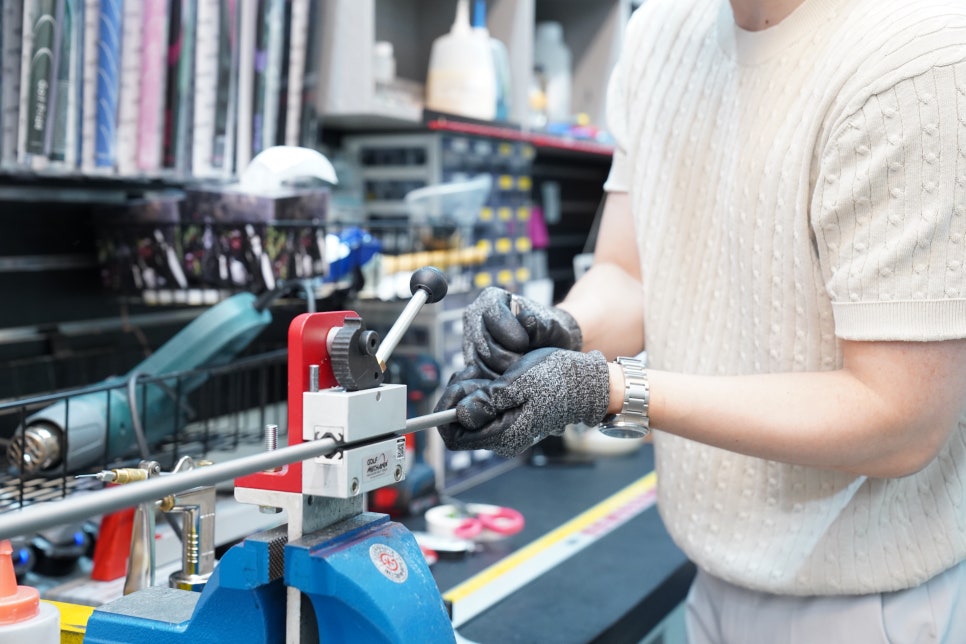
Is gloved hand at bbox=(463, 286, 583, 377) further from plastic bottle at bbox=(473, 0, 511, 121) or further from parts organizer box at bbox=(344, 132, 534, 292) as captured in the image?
plastic bottle at bbox=(473, 0, 511, 121)

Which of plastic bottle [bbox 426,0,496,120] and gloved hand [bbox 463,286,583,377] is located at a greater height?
plastic bottle [bbox 426,0,496,120]

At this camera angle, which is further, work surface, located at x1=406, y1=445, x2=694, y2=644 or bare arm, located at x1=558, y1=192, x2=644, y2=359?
work surface, located at x1=406, y1=445, x2=694, y2=644

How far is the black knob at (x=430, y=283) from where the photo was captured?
0.81 m

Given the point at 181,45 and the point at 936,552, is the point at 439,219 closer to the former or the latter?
the point at 181,45

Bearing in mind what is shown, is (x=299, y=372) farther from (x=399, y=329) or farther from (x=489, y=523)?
(x=489, y=523)

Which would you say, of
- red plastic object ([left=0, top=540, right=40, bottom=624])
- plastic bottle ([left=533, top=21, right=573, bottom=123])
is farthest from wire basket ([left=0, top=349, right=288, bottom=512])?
plastic bottle ([left=533, top=21, right=573, bottom=123])

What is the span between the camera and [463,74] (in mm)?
2037

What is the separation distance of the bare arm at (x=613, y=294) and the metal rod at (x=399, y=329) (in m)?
0.41

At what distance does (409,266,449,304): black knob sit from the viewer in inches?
31.9

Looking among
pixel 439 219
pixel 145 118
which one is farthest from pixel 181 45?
pixel 439 219

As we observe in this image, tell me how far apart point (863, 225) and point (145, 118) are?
959mm

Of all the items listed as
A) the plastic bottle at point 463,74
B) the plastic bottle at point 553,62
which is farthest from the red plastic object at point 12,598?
the plastic bottle at point 553,62

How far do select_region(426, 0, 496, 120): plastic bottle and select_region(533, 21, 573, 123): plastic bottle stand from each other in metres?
0.61

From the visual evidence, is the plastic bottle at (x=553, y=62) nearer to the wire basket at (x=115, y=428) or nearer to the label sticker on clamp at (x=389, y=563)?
the wire basket at (x=115, y=428)
